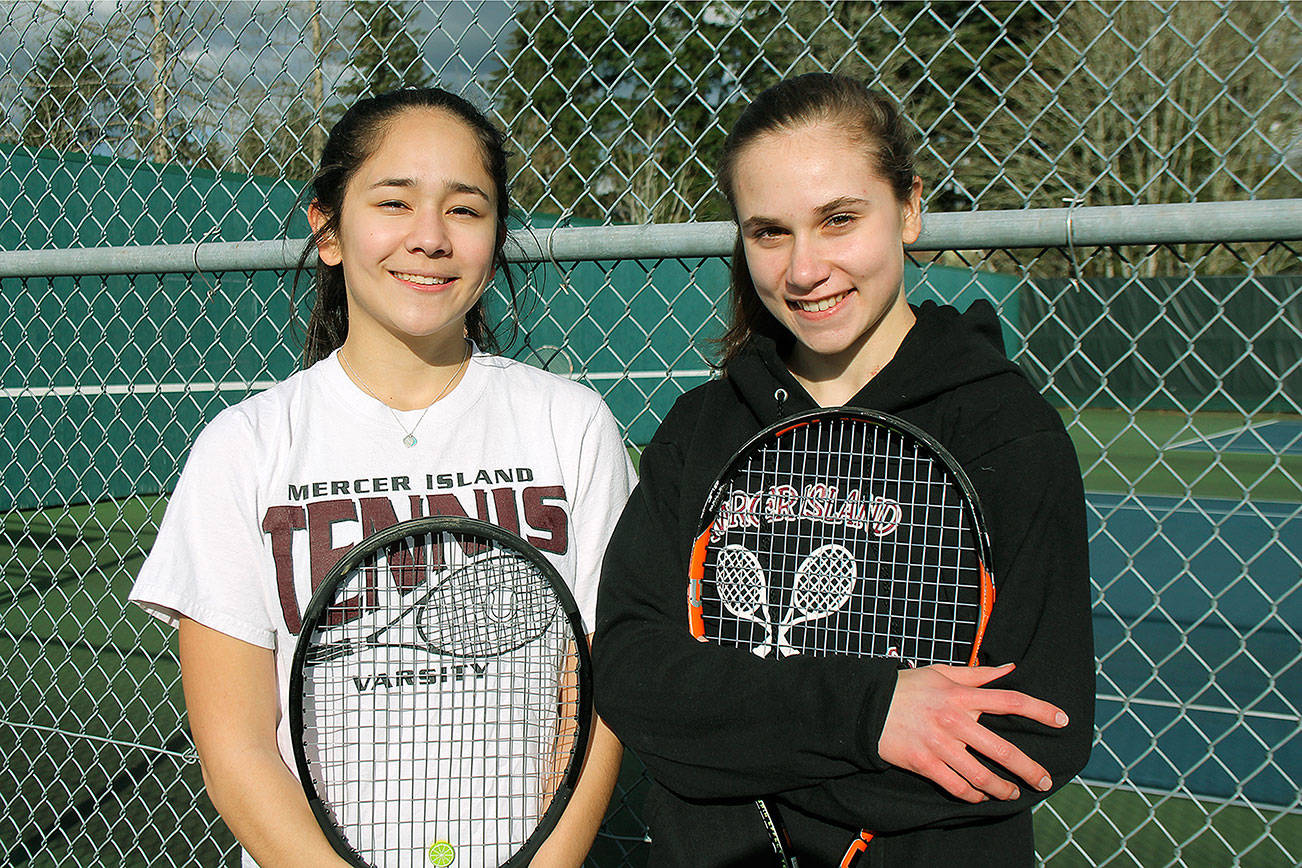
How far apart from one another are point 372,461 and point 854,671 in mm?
846

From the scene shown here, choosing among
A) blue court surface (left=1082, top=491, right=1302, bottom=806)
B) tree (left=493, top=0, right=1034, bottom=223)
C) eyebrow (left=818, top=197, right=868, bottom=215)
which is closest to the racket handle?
eyebrow (left=818, top=197, right=868, bottom=215)

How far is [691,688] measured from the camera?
4.49 feet

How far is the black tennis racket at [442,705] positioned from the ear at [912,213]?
0.76 meters

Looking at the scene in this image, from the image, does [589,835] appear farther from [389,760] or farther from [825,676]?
[825,676]

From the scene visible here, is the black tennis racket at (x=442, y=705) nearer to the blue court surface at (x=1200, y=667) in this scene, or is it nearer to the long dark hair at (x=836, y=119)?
the long dark hair at (x=836, y=119)

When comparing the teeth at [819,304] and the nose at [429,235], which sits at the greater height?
the nose at [429,235]

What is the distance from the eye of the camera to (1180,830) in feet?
10.8

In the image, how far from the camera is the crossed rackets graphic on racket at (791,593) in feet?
4.61

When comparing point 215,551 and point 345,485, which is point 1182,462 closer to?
point 345,485

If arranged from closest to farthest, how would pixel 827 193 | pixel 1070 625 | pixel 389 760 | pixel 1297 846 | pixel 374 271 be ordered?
1. pixel 1070 625
2. pixel 827 193
3. pixel 389 760
4. pixel 374 271
5. pixel 1297 846

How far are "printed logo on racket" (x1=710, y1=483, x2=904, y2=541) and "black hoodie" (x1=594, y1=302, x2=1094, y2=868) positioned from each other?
70mm

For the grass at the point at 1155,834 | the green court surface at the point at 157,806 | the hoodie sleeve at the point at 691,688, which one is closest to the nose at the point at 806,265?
the hoodie sleeve at the point at 691,688

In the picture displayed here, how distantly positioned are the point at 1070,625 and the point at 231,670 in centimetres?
121

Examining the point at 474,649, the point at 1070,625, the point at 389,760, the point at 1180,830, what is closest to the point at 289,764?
the point at 389,760
